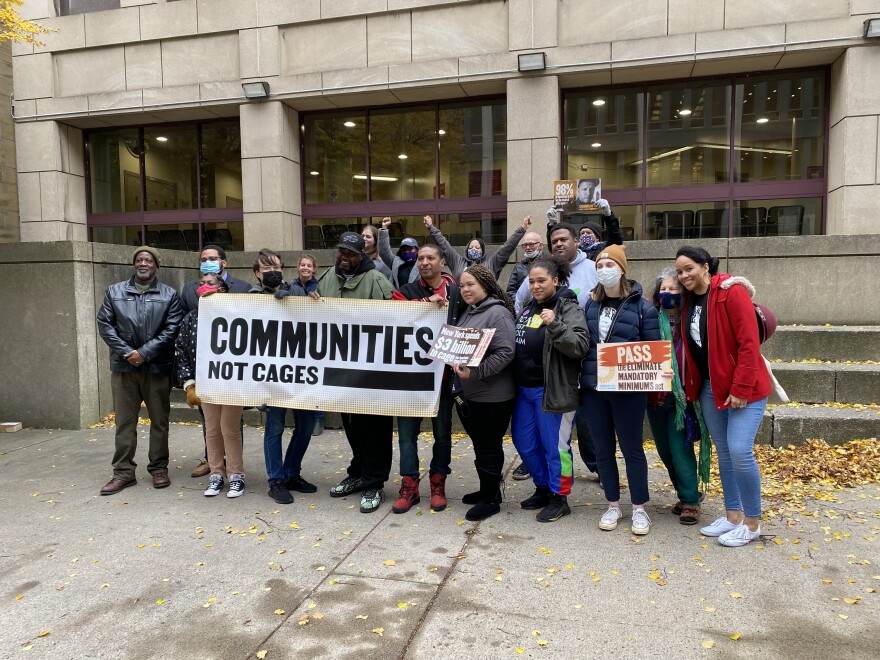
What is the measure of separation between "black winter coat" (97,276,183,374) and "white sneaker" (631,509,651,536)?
4.32 meters

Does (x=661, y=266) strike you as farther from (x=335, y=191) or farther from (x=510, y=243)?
(x=335, y=191)

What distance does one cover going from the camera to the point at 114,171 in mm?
13828

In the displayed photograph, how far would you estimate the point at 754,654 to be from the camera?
2998mm

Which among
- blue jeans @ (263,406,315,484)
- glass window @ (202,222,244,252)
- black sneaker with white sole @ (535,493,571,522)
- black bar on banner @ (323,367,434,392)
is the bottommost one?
black sneaker with white sole @ (535,493,571,522)

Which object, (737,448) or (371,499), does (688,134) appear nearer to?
(737,448)

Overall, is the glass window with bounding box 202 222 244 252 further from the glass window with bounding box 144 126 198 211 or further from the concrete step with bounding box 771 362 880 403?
the concrete step with bounding box 771 362 880 403

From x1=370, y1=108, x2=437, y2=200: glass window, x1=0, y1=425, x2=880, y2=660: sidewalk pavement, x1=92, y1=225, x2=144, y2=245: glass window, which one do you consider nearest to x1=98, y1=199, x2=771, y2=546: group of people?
x1=0, y1=425, x2=880, y2=660: sidewalk pavement

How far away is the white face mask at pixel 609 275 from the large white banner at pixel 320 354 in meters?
1.33

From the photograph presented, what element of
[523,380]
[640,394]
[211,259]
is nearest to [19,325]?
[211,259]

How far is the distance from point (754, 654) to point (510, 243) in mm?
4487

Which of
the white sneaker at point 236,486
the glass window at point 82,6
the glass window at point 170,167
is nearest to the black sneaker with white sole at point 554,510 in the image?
the white sneaker at point 236,486

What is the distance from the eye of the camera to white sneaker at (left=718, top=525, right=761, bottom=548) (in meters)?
4.20

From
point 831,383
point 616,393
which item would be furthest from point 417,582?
point 831,383

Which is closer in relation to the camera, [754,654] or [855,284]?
[754,654]
